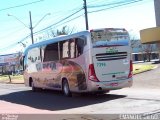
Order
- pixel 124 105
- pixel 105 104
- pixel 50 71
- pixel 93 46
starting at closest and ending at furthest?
1. pixel 124 105
2. pixel 105 104
3. pixel 93 46
4. pixel 50 71

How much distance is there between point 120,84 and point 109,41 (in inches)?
81.3

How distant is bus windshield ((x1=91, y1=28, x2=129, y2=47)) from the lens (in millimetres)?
18781

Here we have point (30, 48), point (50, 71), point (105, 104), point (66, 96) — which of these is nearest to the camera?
point (105, 104)

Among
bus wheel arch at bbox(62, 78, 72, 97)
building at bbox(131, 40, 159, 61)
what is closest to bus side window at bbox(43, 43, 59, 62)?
bus wheel arch at bbox(62, 78, 72, 97)

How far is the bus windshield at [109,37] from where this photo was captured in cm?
1878

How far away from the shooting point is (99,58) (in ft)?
61.5

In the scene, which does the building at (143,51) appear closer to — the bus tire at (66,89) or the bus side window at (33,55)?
the bus side window at (33,55)

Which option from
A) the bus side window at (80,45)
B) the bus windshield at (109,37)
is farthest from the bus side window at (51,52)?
the bus windshield at (109,37)

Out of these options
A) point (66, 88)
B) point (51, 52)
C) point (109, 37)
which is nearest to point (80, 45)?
point (109, 37)

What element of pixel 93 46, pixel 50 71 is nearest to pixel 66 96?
pixel 50 71

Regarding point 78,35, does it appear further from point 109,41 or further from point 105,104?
point 105,104

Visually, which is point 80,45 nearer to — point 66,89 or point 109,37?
point 109,37

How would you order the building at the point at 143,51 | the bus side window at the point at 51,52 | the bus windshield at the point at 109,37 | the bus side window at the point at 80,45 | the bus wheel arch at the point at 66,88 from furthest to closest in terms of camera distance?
1. the building at the point at 143,51
2. the bus side window at the point at 51,52
3. the bus wheel arch at the point at 66,88
4. the bus side window at the point at 80,45
5. the bus windshield at the point at 109,37

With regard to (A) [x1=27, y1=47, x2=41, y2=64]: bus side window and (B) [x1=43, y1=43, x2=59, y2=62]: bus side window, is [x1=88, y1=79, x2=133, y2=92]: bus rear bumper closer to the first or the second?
(B) [x1=43, y1=43, x2=59, y2=62]: bus side window
